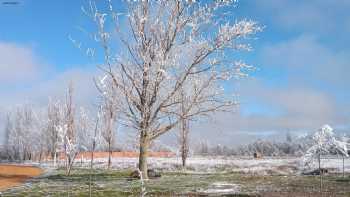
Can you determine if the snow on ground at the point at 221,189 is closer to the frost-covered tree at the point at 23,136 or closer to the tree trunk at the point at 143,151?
the tree trunk at the point at 143,151

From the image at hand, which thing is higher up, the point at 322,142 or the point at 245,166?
the point at 322,142

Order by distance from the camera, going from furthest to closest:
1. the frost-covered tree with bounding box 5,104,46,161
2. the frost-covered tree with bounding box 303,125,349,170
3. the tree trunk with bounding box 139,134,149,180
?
the frost-covered tree with bounding box 5,104,46,161
the tree trunk with bounding box 139,134,149,180
the frost-covered tree with bounding box 303,125,349,170

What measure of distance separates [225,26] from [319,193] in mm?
12627

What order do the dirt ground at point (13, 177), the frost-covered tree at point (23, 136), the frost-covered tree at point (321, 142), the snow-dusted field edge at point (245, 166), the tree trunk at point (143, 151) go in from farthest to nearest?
the frost-covered tree at point (23, 136)
the snow-dusted field edge at point (245, 166)
the tree trunk at point (143, 151)
the dirt ground at point (13, 177)
the frost-covered tree at point (321, 142)

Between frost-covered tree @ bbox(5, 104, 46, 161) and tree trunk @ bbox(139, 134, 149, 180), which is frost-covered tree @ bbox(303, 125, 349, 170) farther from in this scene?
frost-covered tree @ bbox(5, 104, 46, 161)

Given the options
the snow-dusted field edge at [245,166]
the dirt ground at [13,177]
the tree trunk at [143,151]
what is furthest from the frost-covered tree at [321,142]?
the dirt ground at [13,177]

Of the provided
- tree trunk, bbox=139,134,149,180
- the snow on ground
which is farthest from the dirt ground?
the snow on ground

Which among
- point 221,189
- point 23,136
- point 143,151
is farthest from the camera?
point 23,136

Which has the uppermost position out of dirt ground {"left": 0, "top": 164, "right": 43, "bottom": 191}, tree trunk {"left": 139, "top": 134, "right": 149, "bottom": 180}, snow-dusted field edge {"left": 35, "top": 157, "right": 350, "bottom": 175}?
tree trunk {"left": 139, "top": 134, "right": 149, "bottom": 180}

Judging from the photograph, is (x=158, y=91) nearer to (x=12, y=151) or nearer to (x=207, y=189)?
(x=207, y=189)

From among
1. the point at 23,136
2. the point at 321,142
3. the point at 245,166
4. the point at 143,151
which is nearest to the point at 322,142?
the point at 321,142

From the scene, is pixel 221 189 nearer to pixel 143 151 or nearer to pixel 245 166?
pixel 143 151

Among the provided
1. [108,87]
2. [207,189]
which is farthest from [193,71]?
[207,189]

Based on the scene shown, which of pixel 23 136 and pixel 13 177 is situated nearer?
pixel 13 177
